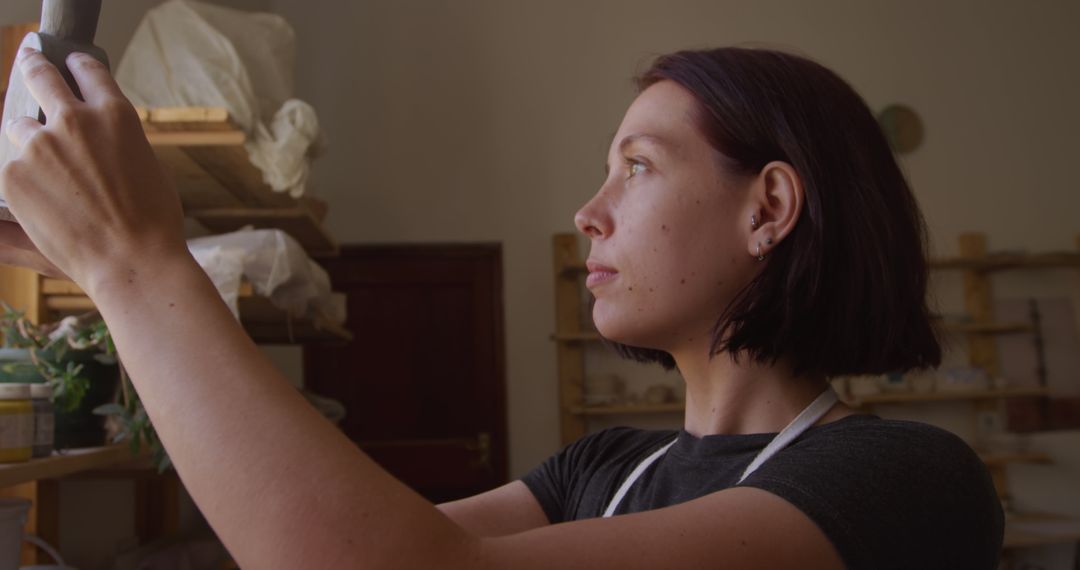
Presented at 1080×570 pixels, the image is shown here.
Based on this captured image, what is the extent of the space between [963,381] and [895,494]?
12.0ft

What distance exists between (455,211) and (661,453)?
314 cm

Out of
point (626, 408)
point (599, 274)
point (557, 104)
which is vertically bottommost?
point (626, 408)

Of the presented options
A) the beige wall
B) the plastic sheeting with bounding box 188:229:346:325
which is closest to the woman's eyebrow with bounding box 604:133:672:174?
the plastic sheeting with bounding box 188:229:346:325

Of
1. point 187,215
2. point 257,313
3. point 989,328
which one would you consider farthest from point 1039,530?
point 187,215

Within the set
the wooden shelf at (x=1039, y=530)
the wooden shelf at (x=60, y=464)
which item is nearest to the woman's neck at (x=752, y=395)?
the wooden shelf at (x=60, y=464)

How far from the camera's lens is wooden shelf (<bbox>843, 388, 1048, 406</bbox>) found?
371cm

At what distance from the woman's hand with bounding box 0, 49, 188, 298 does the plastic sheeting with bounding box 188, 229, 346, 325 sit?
1.13 m

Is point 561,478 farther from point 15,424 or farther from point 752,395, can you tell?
point 15,424

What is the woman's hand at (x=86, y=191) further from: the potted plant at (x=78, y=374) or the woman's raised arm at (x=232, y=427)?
the potted plant at (x=78, y=374)

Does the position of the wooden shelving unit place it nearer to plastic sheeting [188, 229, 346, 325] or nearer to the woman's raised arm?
plastic sheeting [188, 229, 346, 325]

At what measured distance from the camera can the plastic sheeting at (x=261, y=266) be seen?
67.5 inches

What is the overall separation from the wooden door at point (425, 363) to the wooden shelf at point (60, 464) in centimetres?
237

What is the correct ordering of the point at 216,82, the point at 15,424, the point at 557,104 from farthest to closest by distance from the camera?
the point at 557,104
the point at 216,82
the point at 15,424

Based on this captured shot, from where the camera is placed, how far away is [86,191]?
19.1 inches
